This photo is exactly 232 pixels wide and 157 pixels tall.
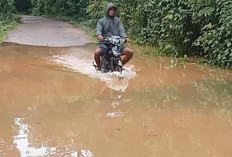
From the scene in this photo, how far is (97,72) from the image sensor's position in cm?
1011

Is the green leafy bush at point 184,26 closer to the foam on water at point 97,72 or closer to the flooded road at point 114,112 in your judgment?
the flooded road at point 114,112

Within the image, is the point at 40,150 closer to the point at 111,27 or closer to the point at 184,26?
the point at 111,27

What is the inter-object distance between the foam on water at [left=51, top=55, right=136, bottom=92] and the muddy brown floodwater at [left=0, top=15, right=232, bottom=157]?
0.02 metres

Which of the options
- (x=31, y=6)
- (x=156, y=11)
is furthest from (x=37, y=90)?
(x=31, y=6)

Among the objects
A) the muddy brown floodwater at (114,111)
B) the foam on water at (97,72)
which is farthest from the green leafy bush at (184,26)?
the foam on water at (97,72)

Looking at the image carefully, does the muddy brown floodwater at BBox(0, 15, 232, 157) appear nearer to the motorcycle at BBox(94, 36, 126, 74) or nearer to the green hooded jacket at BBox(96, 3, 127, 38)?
the motorcycle at BBox(94, 36, 126, 74)

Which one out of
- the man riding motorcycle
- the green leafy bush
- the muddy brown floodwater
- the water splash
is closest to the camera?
the water splash

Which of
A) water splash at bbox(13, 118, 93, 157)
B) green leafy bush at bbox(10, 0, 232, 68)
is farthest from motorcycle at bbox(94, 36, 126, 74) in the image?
water splash at bbox(13, 118, 93, 157)

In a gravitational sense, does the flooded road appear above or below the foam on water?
above

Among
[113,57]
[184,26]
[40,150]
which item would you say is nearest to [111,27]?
[113,57]

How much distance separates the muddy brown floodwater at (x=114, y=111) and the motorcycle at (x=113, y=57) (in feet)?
0.90

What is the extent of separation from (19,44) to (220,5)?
7.44 metres

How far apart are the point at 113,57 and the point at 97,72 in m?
0.54

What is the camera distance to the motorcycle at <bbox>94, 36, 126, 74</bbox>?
973cm
